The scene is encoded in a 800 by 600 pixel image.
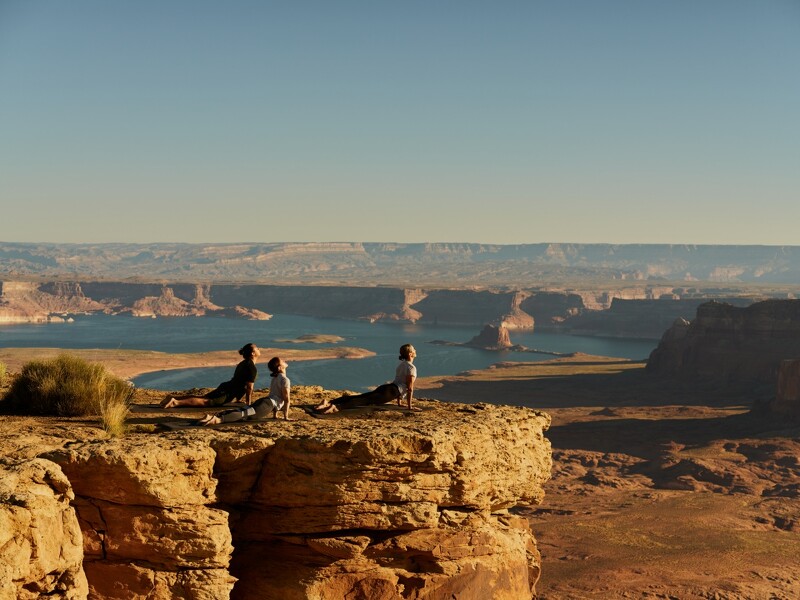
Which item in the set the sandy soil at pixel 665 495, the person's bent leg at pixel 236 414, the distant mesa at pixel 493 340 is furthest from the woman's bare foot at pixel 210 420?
the distant mesa at pixel 493 340

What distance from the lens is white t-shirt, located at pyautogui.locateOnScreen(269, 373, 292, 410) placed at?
14.4 m

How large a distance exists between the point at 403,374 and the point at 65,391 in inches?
216

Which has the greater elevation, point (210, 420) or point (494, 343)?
point (210, 420)

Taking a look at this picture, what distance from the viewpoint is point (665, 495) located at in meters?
55.0

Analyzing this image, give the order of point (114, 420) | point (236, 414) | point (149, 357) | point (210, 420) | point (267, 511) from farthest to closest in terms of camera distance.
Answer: point (149, 357) < point (236, 414) < point (210, 420) < point (114, 420) < point (267, 511)

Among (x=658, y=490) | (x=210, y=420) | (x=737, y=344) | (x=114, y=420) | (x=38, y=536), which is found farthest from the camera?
(x=737, y=344)

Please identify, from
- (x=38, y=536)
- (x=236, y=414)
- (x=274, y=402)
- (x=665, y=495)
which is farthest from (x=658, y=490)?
(x=38, y=536)

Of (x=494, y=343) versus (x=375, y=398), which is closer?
(x=375, y=398)

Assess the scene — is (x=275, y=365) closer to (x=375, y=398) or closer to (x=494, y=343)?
(x=375, y=398)

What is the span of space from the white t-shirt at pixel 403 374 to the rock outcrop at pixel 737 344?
3726 inches

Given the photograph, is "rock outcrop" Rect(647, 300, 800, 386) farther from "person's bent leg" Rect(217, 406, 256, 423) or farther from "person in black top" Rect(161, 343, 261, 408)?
"person's bent leg" Rect(217, 406, 256, 423)

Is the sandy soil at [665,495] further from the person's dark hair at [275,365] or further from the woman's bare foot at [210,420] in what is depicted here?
the woman's bare foot at [210,420]

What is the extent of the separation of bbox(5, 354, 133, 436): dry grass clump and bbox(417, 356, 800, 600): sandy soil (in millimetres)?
23255

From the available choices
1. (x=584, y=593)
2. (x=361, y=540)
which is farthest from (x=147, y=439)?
(x=584, y=593)
